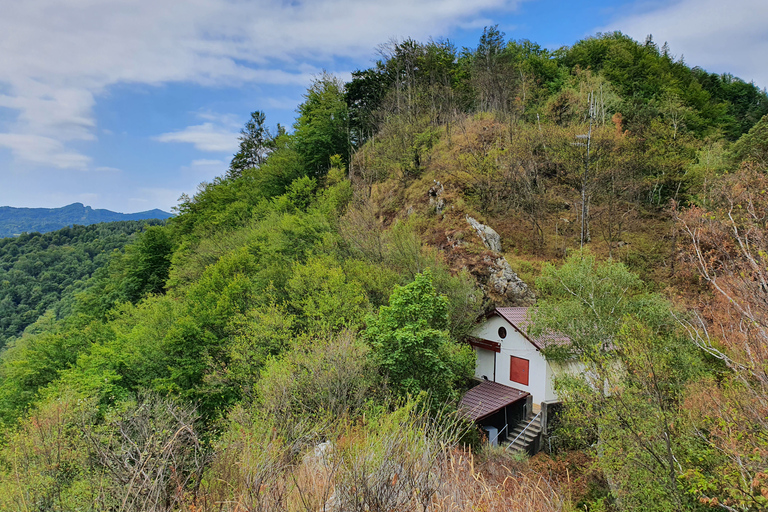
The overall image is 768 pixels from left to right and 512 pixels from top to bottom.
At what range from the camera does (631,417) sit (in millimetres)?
10359

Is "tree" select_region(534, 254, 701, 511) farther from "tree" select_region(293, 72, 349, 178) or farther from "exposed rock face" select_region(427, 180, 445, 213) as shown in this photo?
"tree" select_region(293, 72, 349, 178)

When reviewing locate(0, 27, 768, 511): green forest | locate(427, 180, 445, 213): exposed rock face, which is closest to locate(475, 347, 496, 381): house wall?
locate(0, 27, 768, 511): green forest

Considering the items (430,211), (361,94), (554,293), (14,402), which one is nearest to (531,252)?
(430,211)

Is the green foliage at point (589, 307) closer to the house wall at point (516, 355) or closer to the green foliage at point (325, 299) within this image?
the house wall at point (516, 355)

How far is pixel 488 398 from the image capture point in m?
19.3

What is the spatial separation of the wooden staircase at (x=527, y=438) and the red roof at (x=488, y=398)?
122cm

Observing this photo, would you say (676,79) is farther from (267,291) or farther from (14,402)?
(14,402)

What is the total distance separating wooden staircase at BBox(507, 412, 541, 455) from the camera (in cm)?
1770

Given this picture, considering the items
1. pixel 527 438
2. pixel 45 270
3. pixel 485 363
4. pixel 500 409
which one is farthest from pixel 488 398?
pixel 45 270

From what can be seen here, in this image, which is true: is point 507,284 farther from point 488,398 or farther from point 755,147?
point 755,147

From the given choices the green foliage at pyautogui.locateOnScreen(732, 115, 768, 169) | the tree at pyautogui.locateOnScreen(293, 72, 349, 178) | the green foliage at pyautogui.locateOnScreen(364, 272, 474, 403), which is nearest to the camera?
the green foliage at pyautogui.locateOnScreen(364, 272, 474, 403)

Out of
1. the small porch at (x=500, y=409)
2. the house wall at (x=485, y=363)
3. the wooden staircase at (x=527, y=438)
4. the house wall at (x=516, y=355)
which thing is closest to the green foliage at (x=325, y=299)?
the small porch at (x=500, y=409)

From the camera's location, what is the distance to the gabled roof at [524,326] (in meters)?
17.0

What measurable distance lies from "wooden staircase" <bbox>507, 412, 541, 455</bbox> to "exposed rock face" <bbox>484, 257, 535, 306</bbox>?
709 cm
